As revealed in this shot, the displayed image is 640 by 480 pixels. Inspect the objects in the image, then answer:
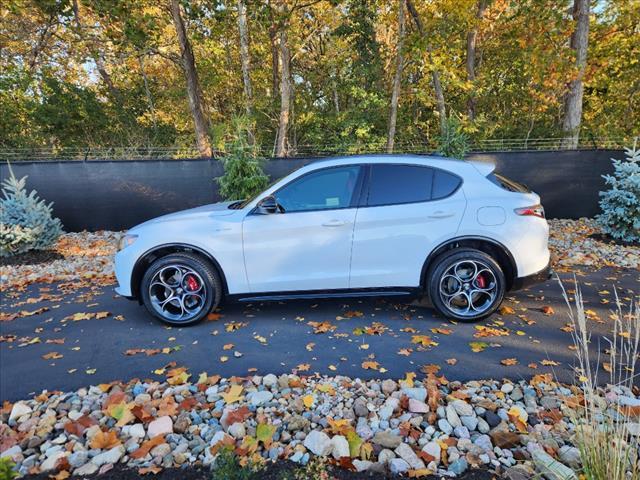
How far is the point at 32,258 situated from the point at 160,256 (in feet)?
13.5

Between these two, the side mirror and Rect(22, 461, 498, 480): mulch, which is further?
the side mirror

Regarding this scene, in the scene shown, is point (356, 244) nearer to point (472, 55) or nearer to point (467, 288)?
point (467, 288)

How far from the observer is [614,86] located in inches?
632

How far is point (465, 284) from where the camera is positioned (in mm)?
3709

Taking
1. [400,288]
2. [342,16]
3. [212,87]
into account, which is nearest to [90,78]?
[212,87]

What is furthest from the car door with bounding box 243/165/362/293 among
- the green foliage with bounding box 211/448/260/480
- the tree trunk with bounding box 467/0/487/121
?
the tree trunk with bounding box 467/0/487/121

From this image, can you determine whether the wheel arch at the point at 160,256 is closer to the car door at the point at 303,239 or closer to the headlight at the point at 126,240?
the headlight at the point at 126,240

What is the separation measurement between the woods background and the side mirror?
7.94 m

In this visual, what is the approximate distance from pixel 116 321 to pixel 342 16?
1689cm

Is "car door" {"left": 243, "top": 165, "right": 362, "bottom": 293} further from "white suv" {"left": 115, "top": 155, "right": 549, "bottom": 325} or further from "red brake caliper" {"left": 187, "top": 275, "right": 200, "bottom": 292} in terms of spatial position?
"red brake caliper" {"left": 187, "top": 275, "right": 200, "bottom": 292}

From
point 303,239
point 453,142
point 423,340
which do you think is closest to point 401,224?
point 303,239

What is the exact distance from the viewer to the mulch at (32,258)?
6209 mm

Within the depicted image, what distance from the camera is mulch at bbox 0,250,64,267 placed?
6.21m

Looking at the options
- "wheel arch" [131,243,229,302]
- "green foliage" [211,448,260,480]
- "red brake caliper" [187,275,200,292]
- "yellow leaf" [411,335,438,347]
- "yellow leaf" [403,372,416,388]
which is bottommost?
"yellow leaf" [411,335,438,347]
